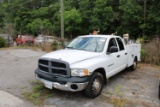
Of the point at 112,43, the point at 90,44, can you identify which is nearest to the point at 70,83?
the point at 90,44

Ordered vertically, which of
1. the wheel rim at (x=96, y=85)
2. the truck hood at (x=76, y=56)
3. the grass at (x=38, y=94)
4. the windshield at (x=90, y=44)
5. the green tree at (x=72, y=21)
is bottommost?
the grass at (x=38, y=94)

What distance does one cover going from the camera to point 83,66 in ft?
13.6

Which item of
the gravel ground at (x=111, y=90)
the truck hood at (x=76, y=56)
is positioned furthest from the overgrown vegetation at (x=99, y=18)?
the truck hood at (x=76, y=56)

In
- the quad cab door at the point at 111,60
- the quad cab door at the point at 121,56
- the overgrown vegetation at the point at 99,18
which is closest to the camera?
the quad cab door at the point at 111,60

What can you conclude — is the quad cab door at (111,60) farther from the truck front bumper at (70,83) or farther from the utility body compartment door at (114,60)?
the truck front bumper at (70,83)

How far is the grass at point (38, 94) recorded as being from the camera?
172 inches

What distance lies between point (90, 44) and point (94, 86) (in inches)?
58.6

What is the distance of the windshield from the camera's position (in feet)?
17.1

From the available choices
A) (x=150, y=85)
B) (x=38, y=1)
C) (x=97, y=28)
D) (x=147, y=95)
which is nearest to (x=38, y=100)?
(x=147, y=95)

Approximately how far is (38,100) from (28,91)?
0.73 meters

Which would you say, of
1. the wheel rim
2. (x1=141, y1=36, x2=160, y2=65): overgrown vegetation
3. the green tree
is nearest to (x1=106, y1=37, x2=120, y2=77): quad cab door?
the wheel rim

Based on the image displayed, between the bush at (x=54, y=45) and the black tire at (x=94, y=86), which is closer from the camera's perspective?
the black tire at (x=94, y=86)

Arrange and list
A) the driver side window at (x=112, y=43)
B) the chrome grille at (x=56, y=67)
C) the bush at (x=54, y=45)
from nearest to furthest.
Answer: the chrome grille at (x=56, y=67)
the driver side window at (x=112, y=43)
the bush at (x=54, y=45)

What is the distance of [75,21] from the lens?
28.2 m
